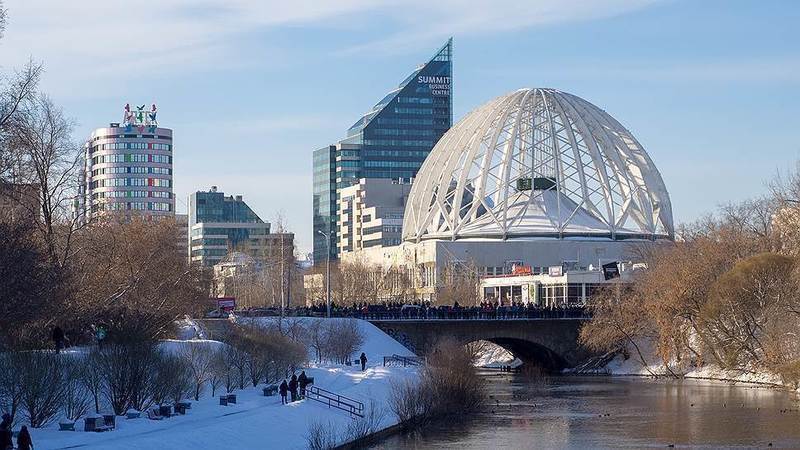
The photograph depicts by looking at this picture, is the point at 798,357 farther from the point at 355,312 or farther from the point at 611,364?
the point at 355,312

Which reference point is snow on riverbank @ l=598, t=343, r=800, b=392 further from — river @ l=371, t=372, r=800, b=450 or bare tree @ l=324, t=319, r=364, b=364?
bare tree @ l=324, t=319, r=364, b=364

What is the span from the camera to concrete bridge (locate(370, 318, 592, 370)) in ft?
309

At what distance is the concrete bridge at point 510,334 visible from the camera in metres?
94.2

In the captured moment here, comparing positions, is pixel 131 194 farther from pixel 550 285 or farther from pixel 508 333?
pixel 508 333

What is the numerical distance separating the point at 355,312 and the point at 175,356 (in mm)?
42937

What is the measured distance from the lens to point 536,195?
147 m

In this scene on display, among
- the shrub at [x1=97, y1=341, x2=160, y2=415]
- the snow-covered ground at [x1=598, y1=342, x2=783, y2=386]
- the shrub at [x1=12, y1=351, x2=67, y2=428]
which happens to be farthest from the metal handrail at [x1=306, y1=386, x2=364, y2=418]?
the snow-covered ground at [x1=598, y1=342, x2=783, y2=386]

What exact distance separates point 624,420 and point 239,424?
1822 centimetres

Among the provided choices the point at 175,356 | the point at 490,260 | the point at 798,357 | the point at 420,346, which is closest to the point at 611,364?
the point at 420,346

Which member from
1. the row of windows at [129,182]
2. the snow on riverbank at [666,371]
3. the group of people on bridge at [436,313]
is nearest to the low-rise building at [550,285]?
the group of people on bridge at [436,313]

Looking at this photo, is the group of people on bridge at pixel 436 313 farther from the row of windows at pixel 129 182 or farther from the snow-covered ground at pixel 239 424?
the row of windows at pixel 129 182

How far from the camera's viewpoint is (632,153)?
475 feet

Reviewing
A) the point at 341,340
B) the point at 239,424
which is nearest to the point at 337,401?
the point at 239,424

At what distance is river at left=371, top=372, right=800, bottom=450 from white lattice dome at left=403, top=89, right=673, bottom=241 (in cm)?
6331
